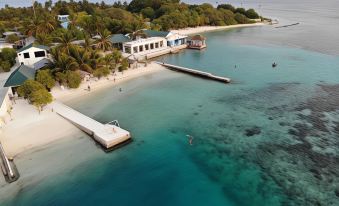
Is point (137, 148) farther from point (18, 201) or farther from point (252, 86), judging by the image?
point (252, 86)

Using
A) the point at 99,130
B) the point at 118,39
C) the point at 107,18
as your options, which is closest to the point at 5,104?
the point at 99,130

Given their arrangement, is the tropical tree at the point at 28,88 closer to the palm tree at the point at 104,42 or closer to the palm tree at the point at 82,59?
the palm tree at the point at 82,59

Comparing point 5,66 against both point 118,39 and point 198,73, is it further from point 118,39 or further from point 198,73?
point 198,73

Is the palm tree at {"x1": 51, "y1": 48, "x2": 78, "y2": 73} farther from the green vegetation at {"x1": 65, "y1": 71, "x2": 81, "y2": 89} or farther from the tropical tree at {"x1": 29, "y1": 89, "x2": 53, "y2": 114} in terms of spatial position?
the tropical tree at {"x1": 29, "y1": 89, "x2": 53, "y2": 114}

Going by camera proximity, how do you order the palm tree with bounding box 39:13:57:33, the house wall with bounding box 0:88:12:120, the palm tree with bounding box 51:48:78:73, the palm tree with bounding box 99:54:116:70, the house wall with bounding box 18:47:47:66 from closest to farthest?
the house wall with bounding box 0:88:12:120, the palm tree with bounding box 51:48:78:73, the palm tree with bounding box 99:54:116:70, the house wall with bounding box 18:47:47:66, the palm tree with bounding box 39:13:57:33

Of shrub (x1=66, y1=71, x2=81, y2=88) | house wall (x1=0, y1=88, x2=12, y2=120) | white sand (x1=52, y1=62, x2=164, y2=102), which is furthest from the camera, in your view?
shrub (x1=66, y1=71, x2=81, y2=88)

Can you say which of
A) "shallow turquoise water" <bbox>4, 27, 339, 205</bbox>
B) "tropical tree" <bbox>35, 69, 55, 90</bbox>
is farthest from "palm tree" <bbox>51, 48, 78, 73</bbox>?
"shallow turquoise water" <bbox>4, 27, 339, 205</bbox>
